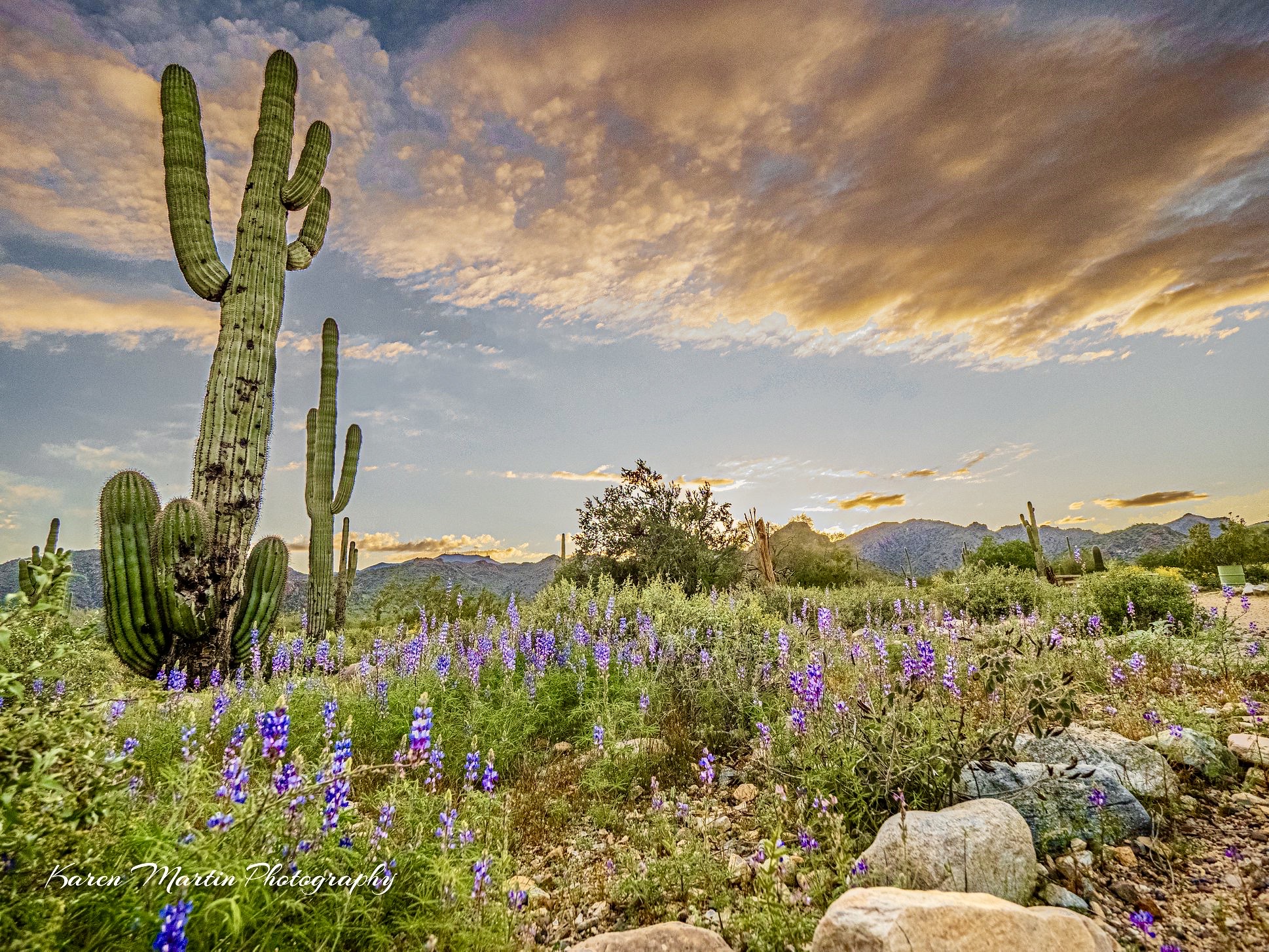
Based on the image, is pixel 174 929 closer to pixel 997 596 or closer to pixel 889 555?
pixel 997 596

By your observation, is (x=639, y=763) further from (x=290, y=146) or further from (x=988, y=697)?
(x=290, y=146)

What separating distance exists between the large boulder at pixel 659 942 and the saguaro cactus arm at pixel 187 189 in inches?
396

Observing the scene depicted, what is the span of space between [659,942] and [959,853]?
4.85ft

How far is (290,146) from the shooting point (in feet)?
32.3

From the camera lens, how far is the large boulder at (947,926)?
80.0 inches

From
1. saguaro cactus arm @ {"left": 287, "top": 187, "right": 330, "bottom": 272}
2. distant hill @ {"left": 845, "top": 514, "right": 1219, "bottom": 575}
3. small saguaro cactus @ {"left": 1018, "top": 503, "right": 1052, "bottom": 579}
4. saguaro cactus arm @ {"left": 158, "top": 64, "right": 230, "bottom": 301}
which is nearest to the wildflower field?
saguaro cactus arm @ {"left": 158, "top": 64, "right": 230, "bottom": 301}

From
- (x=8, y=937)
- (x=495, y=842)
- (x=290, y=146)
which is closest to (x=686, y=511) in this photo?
(x=290, y=146)

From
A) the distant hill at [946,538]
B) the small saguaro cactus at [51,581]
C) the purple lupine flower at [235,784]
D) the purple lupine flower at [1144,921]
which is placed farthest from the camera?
the distant hill at [946,538]

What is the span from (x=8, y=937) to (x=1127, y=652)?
9.54 metres

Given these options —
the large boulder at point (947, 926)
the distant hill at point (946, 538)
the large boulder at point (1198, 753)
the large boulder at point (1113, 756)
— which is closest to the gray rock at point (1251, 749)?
the large boulder at point (1198, 753)

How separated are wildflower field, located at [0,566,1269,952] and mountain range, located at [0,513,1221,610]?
527 centimetres

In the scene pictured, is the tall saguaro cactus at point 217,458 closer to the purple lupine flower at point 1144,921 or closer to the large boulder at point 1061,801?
the large boulder at point 1061,801

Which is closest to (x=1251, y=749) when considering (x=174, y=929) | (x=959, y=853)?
(x=959, y=853)

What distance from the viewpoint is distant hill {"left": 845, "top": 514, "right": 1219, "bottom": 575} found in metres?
63.0
